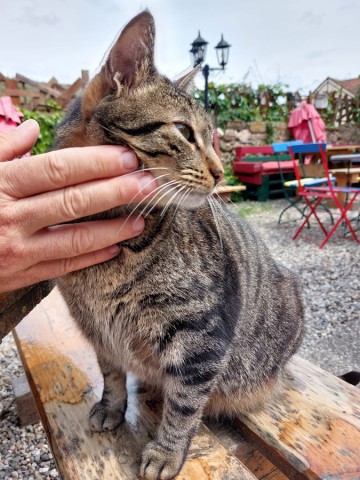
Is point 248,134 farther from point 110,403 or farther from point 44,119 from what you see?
point 110,403

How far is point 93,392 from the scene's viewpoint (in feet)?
4.92

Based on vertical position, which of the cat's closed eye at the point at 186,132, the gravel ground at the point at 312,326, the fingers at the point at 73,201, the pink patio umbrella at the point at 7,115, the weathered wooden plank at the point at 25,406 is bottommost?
the gravel ground at the point at 312,326

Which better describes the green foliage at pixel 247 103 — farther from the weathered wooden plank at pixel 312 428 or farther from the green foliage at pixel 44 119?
the weathered wooden plank at pixel 312 428

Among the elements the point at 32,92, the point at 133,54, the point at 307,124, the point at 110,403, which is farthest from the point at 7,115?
the point at 307,124

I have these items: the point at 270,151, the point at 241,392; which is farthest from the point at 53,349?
the point at 270,151

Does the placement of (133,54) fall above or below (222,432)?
above

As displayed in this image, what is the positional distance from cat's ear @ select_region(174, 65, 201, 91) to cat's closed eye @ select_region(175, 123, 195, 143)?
228mm

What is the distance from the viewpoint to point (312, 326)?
11.5 feet

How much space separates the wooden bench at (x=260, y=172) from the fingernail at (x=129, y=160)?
765cm

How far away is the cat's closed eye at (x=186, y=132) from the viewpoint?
1.10 metres

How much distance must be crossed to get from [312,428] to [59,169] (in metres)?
1.10

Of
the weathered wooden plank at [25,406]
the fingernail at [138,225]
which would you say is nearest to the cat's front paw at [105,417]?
the fingernail at [138,225]

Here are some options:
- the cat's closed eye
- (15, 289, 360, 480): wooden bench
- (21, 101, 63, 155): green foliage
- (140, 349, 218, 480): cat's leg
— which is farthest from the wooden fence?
(140, 349, 218, 480): cat's leg

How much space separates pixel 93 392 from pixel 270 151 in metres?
8.81
